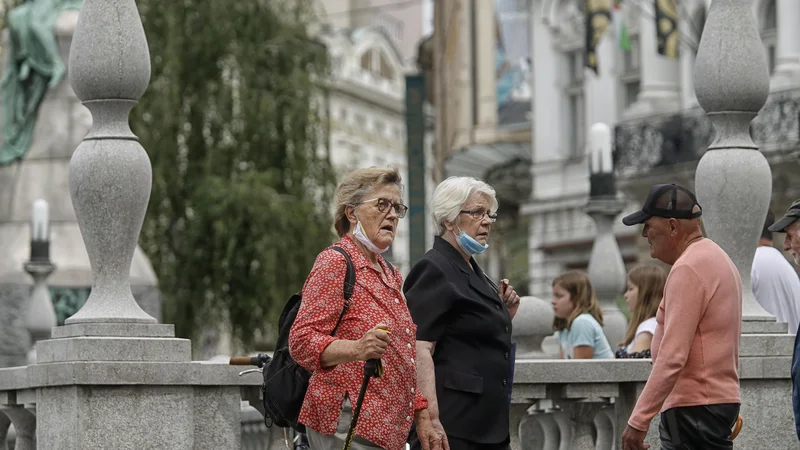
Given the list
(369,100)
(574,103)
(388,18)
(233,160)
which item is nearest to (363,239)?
(233,160)

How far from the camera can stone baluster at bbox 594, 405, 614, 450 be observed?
9766 mm

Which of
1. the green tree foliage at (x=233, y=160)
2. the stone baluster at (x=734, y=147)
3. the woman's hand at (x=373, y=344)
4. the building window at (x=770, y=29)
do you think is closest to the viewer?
the woman's hand at (x=373, y=344)

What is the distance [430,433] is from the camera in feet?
24.1

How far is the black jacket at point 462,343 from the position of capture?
25.1ft

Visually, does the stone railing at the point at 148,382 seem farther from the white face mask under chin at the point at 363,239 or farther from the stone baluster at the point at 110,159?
the white face mask under chin at the point at 363,239

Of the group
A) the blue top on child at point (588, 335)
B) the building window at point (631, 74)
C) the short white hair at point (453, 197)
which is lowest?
the blue top on child at point (588, 335)

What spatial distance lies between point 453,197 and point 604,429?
240 centimetres

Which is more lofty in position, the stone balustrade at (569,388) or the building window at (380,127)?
the building window at (380,127)

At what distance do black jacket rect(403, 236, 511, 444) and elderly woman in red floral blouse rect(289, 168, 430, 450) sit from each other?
27 cm

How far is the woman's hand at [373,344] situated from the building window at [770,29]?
93.8 feet

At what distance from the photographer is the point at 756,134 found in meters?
31.5

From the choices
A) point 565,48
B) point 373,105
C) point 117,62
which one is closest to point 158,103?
point 565,48

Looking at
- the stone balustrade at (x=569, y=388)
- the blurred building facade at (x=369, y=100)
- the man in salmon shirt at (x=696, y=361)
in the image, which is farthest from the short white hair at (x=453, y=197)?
the blurred building facade at (x=369, y=100)

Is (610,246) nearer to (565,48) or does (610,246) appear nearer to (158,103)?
(158,103)
